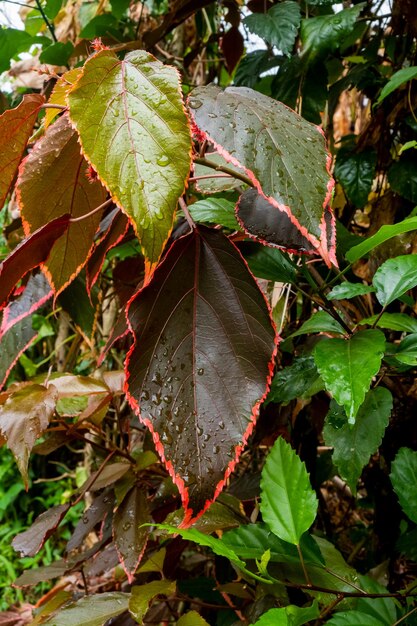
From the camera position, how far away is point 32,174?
0.50 metres

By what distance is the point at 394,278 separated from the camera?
508 mm

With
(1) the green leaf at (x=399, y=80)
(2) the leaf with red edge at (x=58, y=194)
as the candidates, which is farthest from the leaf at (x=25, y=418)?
(1) the green leaf at (x=399, y=80)

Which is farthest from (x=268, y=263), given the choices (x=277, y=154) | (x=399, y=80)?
(x=399, y=80)

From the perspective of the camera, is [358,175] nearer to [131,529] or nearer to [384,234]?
[384,234]

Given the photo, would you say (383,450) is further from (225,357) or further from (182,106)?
(182,106)

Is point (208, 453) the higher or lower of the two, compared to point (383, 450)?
higher

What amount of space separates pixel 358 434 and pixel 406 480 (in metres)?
0.09

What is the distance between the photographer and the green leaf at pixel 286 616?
1.33 feet

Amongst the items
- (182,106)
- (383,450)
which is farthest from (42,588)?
(182,106)

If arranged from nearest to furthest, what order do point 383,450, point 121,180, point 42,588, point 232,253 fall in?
1. point 121,180
2. point 232,253
3. point 383,450
4. point 42,588

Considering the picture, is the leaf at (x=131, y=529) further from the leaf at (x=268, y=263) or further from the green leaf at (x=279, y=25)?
the green leaf at (x=279, y=25)

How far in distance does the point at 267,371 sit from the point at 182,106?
0.73 feet

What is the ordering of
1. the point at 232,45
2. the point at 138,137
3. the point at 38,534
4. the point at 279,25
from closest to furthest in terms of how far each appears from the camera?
the point at 138,137, the point at 38,534, the point at 279,25, the point at 232,45

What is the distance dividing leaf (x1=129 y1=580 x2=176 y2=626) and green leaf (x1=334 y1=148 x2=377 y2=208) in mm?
661
